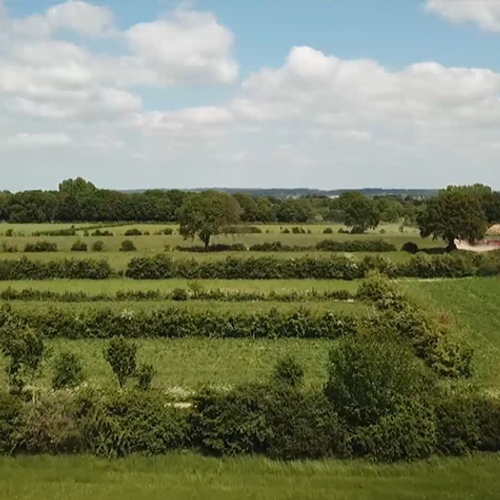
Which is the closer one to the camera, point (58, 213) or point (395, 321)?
point (395, 321)

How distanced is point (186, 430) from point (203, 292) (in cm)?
2441

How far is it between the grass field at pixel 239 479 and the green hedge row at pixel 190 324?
16.4 meters

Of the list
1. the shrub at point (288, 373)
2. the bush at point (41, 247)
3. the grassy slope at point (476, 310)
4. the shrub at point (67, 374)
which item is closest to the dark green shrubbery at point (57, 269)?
the bush at point (41, 247)

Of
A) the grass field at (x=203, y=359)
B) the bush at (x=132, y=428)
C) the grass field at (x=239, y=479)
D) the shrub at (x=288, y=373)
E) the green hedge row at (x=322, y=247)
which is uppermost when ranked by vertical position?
the green hedge row at (x=322, y=247)

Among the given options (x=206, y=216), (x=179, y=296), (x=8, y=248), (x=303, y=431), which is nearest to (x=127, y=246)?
(x=206, y=216)

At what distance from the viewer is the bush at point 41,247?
59406mm

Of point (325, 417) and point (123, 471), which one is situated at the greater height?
point (325, 417)

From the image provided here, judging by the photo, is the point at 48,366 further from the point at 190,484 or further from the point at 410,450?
the point at 410,450

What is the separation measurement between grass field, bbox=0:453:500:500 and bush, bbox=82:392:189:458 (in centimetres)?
43

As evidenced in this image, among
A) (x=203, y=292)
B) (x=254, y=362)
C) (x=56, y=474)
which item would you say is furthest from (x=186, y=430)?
(x=203, y=292)

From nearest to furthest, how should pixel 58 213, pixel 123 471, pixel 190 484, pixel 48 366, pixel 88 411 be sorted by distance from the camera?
pixel 190 484
pixel 123 471
pixel 88 411
pixel 48 366
pixel 58 213

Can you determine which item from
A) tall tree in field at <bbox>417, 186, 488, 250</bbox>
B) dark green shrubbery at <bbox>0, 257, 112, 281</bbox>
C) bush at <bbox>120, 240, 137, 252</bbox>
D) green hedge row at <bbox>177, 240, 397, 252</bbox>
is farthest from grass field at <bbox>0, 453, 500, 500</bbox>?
tall tree in field at <bbox>417, 186, 488, 250</bbox>

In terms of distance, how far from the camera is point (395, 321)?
32.0m

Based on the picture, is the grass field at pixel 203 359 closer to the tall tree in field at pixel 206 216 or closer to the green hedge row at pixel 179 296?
the green hedge row at pixel 179 296
